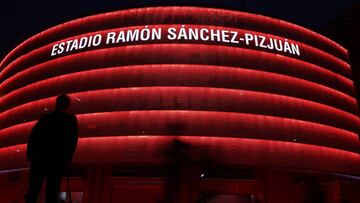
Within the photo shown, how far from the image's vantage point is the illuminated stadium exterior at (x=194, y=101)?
21688mm

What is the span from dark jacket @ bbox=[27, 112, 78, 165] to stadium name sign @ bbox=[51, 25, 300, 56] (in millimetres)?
19966

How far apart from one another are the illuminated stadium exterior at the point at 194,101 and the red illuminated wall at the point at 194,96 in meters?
0.08

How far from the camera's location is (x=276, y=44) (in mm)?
25969

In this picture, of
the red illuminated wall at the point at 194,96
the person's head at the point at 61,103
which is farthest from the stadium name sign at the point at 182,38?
the person's head at the point at 61,103

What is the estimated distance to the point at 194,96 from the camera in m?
22.2

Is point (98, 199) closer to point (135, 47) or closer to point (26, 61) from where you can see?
point (135, 47)

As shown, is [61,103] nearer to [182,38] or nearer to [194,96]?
[194,96]

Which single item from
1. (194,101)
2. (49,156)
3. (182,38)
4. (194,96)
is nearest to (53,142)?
(49,156)

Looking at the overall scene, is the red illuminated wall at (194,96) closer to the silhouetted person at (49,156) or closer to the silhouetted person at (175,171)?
the silhouetted person at (175,171)

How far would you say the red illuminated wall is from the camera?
2162cm

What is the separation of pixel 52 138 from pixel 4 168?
2339 centimetres

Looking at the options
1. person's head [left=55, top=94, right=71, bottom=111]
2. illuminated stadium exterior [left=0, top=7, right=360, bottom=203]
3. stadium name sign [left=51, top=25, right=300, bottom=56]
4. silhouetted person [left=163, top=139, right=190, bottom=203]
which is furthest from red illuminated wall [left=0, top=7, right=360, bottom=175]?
person's head [left=55, top=94, right=71, bottom=111]

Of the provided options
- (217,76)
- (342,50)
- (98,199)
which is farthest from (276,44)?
(98,199)

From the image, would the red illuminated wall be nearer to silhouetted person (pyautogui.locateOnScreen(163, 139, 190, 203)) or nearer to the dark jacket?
silhouetted person (pyautogui.locateOnScreen(163, 139, 190, 203))
